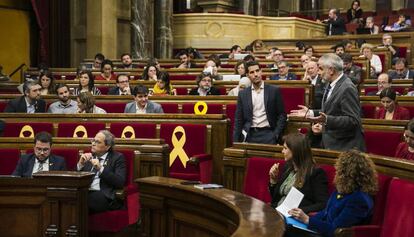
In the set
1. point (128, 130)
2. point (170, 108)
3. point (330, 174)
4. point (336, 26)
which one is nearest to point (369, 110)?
point (170, 108)

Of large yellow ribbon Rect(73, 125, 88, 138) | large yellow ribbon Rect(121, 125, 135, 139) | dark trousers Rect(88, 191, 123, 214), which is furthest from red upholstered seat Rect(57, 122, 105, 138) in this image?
dark trousers Rect(88, 191, 123, 214)

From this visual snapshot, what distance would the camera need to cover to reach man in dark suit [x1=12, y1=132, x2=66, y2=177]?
18.1 feet

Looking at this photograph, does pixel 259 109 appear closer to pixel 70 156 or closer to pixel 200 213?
pixel 70 156

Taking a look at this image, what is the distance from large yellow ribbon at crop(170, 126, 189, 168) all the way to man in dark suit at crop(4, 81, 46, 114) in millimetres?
2029

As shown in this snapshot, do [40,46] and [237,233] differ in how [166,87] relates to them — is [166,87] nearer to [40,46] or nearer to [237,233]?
[237,233]

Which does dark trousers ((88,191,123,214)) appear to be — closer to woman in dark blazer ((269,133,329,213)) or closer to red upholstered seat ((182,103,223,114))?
woman in dark blazer ((269,133,329,213))

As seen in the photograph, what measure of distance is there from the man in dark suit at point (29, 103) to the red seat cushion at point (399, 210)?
5.04m

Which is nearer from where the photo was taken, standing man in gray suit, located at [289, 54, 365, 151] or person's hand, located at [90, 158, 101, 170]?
standing man in gray suit, located at [289, 54, 365, 151]

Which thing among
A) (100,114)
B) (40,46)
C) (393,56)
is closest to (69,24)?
(40,46)

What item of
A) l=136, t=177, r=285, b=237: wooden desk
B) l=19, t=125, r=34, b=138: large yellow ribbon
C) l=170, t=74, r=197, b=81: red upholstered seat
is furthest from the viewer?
l=170, t=74, r=197, b=81: red upholstered seat

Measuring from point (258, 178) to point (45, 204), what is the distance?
1.53m

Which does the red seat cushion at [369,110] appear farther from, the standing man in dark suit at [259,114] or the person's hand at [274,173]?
the person's hand at [274,173]

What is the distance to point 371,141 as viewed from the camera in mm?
5926

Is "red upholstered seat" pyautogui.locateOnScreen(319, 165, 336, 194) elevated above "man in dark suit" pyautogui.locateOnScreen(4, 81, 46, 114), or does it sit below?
below
